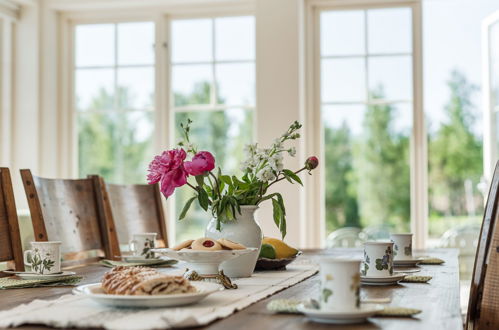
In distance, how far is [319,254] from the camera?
2.71 metres

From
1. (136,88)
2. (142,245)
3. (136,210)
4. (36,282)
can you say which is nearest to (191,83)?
(136,88)

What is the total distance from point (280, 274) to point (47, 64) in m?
3.53

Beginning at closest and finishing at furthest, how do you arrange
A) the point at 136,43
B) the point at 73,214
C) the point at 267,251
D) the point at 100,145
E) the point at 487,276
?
the point at 487,276 → the point at 267,251 → the point at 73,214 → the point at 136,43 → the point at 100,145

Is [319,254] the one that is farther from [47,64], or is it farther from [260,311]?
[47,64]

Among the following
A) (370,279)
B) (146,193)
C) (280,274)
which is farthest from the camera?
(146,193)

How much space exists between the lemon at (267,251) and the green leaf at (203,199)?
0.27 meters

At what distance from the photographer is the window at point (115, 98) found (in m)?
4.94

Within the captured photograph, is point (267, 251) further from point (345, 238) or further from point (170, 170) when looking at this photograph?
point (345, 238)

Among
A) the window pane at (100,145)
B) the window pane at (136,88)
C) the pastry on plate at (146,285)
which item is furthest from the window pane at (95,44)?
the pastry on plate at (146,285)

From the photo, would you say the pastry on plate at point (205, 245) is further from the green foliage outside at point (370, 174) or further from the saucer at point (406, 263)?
the green foliage outside at point (370, 174)

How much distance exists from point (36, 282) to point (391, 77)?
3.35 m

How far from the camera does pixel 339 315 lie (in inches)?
42.1

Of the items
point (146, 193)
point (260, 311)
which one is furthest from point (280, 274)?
point (146, 193)

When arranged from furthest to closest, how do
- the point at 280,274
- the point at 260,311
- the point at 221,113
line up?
the point at 221,113 → the point at 280,274 → the point at 260,311
